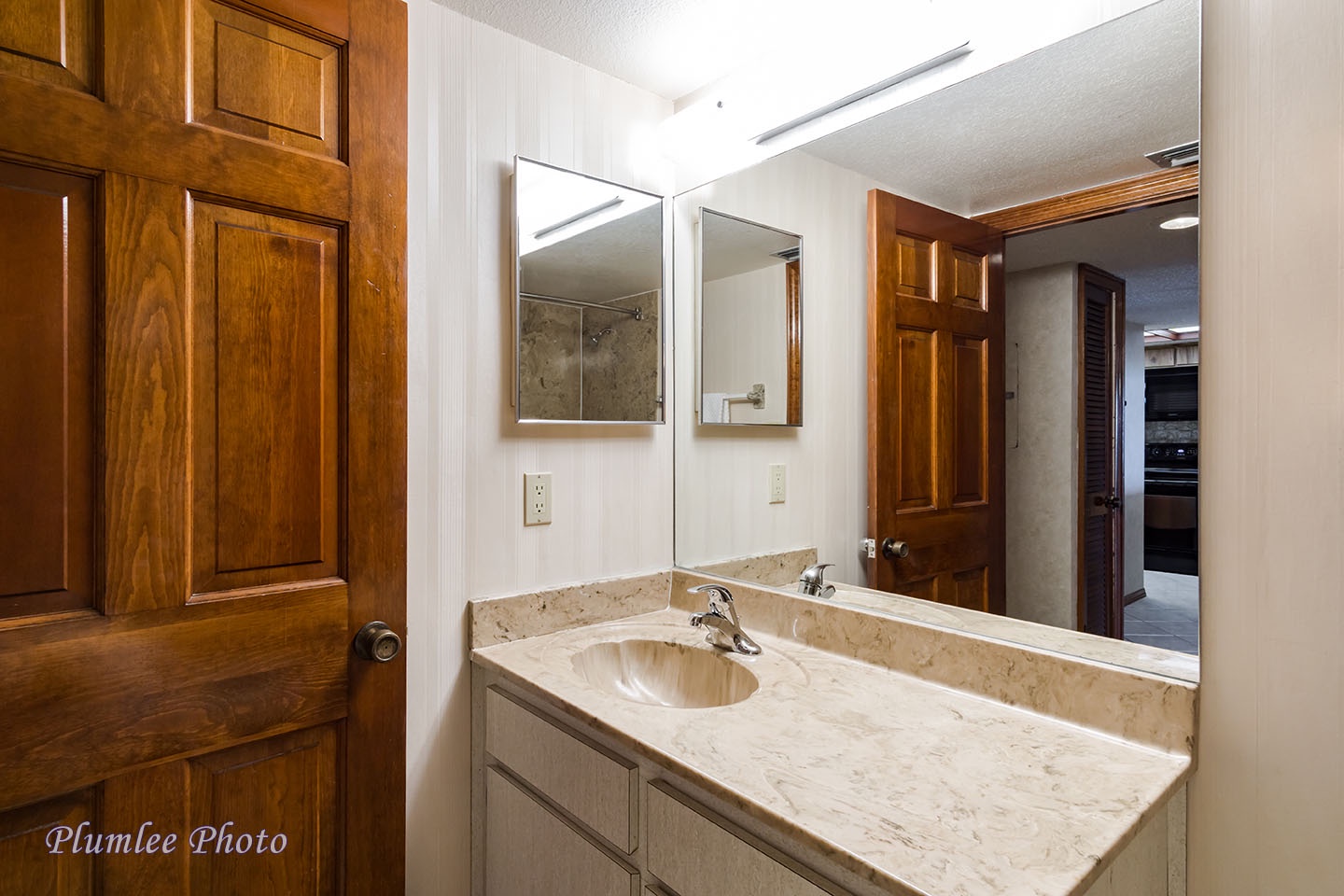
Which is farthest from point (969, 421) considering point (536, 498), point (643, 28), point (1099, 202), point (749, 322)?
point (643, 28)

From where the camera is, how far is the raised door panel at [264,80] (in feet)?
3.63

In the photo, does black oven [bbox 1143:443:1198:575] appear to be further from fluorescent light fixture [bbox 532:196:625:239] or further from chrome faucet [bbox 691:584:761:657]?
fluorescent light fixture [bbox 532:196:625:239]

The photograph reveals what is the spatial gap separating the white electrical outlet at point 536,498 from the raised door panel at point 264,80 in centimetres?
75

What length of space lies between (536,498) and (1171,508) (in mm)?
1181

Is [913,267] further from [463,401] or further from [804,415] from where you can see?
[463,401]

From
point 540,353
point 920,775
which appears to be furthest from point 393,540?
point 920,775

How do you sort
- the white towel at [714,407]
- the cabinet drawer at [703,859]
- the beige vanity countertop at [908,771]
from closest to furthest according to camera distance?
the beige vanity countertop at [908,771], the cabinet drawer at [703,859], the white towel at [714,407]

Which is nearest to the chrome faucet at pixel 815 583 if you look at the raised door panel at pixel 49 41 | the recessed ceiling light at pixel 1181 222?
the recessed ceiling light at pixel 1181 222

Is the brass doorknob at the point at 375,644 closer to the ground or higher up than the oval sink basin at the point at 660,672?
higher up

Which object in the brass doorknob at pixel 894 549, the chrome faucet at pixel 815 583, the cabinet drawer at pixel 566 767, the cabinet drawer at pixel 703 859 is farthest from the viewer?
the chrome faucet at pixel 815 583

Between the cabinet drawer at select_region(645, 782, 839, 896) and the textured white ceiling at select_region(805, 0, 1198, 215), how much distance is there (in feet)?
3.66

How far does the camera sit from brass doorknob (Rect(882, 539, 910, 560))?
1379mm

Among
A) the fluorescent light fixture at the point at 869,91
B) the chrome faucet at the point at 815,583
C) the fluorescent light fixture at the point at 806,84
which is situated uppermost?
the fluorescent light fixture at the point at 806,84

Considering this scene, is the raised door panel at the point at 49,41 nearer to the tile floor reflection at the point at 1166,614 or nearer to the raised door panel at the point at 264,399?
the raised door panel at the point at 264,399
